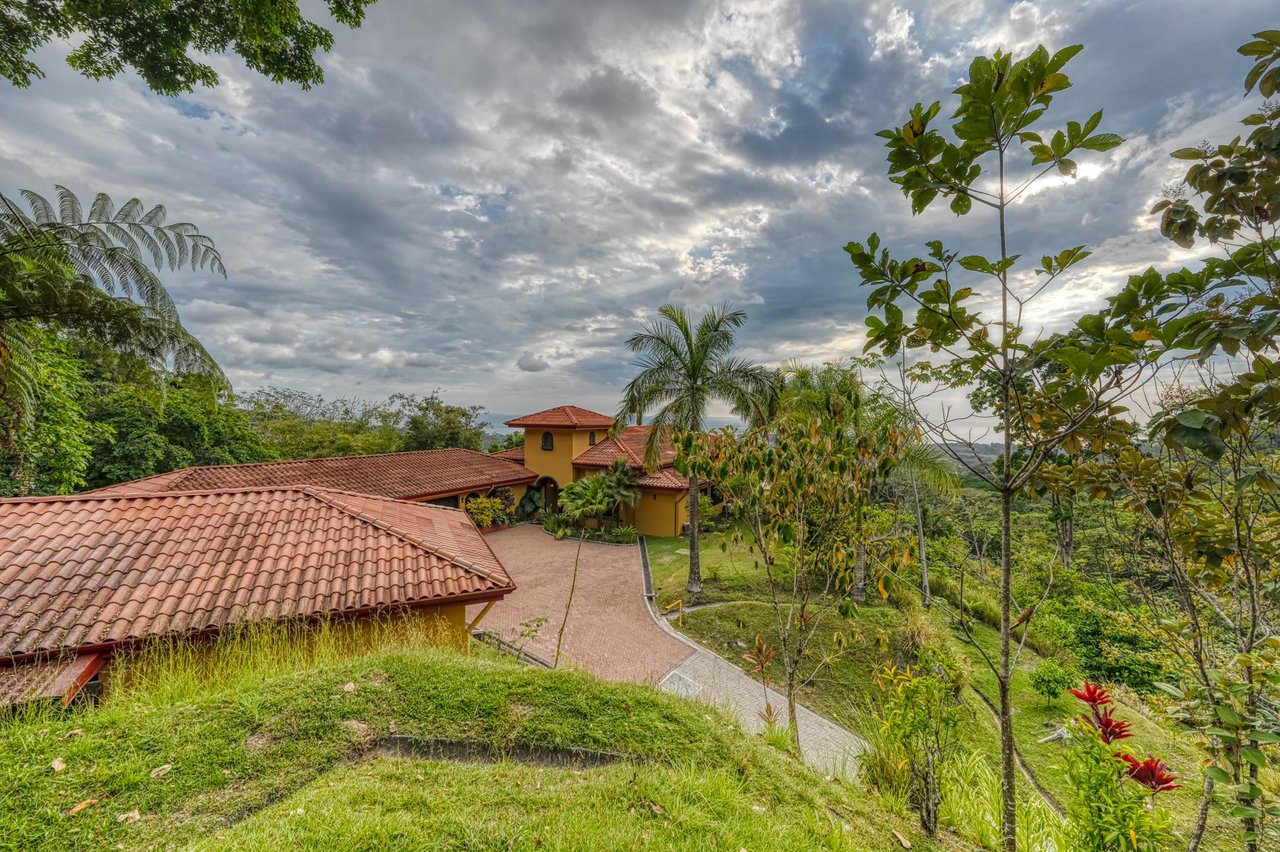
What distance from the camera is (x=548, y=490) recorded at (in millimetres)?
25172

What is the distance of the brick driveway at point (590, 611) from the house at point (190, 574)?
1924mm

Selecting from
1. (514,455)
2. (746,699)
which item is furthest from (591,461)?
(746,699)

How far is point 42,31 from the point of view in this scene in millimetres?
6195

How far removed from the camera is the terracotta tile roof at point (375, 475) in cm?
1598

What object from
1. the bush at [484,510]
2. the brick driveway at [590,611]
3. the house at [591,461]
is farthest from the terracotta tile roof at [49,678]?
the house at [591,461]

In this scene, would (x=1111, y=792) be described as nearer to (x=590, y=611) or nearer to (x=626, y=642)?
(x=626, y=642)

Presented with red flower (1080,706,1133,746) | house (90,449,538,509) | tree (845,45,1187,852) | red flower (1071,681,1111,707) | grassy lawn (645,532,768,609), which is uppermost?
tree (845,45,1187,852)

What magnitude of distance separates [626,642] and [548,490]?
581 inches

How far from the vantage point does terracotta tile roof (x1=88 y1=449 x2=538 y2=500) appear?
1598cm

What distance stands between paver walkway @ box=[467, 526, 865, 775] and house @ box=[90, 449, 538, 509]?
180 inches

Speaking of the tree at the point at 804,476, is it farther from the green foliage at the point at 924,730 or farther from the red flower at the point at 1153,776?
the red flower at the point at 1153,776

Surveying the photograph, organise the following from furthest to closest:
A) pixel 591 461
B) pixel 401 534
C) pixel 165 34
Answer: pixel 591 461 < pixel 401 534 < pixel 165 34

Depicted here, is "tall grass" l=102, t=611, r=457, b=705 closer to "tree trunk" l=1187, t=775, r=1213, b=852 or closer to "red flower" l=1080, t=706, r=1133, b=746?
"red flower" l=1080, t=706, r=1133, b=746

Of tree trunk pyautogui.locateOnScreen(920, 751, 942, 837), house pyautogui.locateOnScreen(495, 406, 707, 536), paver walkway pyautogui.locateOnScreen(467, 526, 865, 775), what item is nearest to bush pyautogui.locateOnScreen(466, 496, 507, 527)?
paver walkway pyautogui.locateOnScreen(467, 526, 865, 775)
